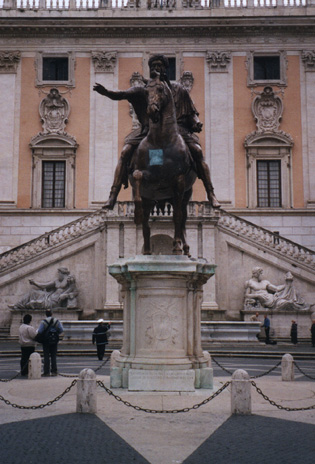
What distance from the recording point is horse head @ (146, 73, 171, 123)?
972 centimetres

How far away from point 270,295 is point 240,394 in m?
18.0

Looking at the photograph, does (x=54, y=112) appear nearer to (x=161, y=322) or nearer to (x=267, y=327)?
(x=267, y=327)

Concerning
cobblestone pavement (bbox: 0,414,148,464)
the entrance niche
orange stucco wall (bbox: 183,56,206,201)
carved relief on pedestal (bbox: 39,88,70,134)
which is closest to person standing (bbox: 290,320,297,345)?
the entrance niche

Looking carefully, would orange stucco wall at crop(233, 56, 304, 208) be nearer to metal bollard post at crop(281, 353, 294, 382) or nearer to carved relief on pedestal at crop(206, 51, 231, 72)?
carved relief on pedestal at crop(206, 51, 231, 72)

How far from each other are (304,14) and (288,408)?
1177 inches

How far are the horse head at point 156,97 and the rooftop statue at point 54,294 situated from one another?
17.1 meters

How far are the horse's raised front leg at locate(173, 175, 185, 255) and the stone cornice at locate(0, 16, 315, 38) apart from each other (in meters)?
25.4

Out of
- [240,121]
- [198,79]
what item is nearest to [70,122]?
[198,79]

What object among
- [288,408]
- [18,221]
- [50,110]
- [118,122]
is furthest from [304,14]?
Result: [288,408]

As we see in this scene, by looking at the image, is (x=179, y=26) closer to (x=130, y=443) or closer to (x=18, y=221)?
(x=18, y=221)

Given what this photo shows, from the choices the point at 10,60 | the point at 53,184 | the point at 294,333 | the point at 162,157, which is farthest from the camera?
the point at 10,60

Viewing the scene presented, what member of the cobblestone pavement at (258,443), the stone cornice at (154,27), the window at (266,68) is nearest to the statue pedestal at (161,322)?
the cobblestone pavement at (258,443)

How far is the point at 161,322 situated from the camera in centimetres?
965

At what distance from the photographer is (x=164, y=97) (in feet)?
32.9
